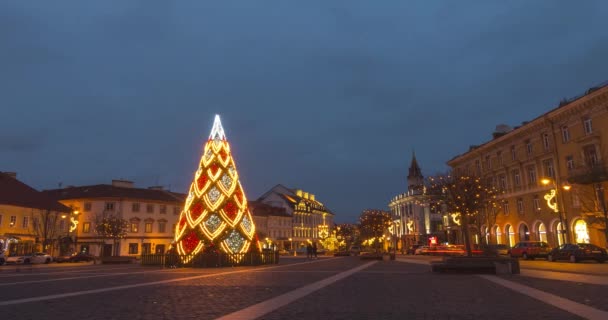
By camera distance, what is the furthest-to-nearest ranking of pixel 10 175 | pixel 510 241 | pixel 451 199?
1. pixel 10 175
2. pixel 510 241
3. pixel 451 199

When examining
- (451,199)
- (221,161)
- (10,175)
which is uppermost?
(10,175)

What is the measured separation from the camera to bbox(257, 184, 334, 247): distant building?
9844 centimetres

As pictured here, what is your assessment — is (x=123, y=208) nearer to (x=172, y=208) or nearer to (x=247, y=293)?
(x=172, y=208)

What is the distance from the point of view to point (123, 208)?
60.1 metres

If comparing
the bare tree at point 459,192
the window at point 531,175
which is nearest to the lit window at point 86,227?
the bare tree at point 459,192

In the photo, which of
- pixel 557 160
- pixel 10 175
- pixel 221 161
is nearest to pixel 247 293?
pixel 221 161

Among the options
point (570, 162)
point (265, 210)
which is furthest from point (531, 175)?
point (265, 210)

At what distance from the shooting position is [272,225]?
294ft

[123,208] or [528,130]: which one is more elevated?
[528,130]

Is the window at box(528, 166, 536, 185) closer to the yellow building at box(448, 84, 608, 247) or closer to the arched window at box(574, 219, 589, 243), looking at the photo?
the yellow building at box(448, 84, 608, 247)

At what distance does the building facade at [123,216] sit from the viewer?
59344 millimetres

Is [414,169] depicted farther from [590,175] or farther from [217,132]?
[217,132]

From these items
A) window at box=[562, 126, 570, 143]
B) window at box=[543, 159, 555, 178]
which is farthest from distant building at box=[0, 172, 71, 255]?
window at box=[562, 126, 570, 143]

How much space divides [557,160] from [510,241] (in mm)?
12149
